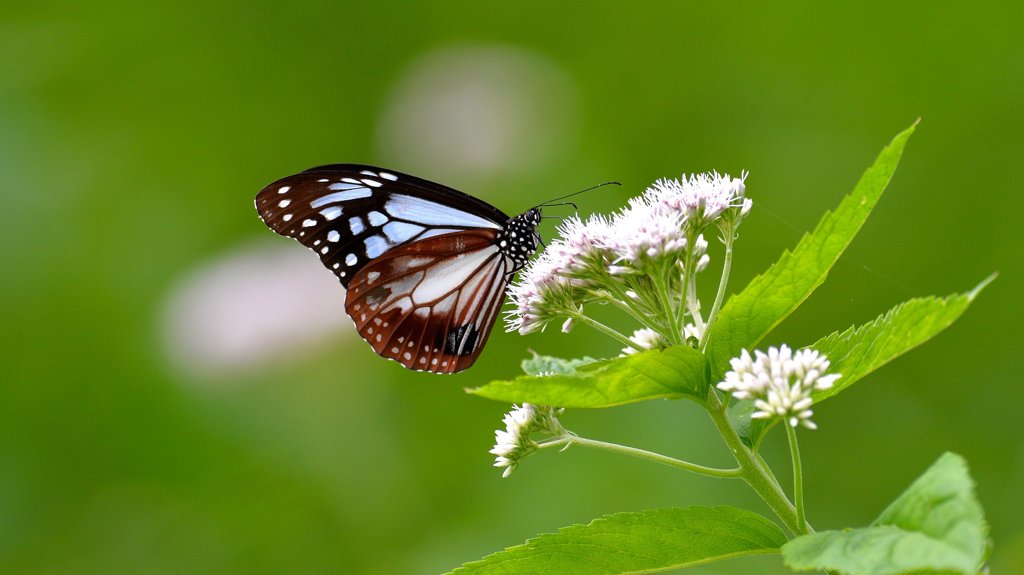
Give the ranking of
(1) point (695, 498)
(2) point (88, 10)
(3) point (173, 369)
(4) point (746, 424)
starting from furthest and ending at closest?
(2) point (88, 10)
(3) point (173, 369)
(1) point (695, 498)
(4) point (746, 424)

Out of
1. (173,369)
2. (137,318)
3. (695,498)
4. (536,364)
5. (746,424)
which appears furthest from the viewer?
(137,318)

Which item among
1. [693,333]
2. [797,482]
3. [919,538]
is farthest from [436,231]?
[919,538]

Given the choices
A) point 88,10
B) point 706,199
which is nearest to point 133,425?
point 88,10

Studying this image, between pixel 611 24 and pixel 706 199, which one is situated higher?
pixel 611 24

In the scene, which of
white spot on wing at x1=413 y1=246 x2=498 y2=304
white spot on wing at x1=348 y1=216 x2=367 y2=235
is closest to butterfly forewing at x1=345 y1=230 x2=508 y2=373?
white spot on wing at x1=413 y1=246 x2=498 y2=304

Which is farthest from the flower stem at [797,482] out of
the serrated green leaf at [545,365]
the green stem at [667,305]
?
the serrated green leaf at [545,365]

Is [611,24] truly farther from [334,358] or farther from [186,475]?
[186,475]

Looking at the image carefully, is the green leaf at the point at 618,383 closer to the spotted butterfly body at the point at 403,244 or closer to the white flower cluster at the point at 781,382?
the white flower cluster at the point at 781,382
